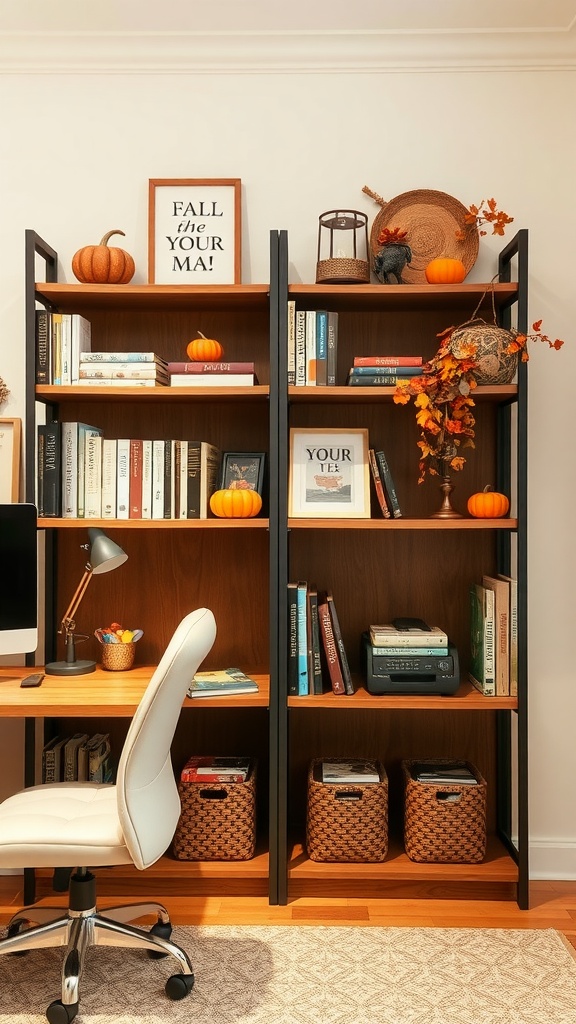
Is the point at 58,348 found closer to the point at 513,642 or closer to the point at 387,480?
the point at 387,480

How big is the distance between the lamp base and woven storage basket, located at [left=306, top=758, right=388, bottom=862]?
2.64 ft

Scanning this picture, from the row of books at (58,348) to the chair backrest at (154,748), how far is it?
1003 mm

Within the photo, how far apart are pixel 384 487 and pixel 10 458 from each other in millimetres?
1304

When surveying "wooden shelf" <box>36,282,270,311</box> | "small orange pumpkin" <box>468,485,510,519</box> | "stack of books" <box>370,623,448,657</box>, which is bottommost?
"stack of books" <box>370,623,448,657</box>

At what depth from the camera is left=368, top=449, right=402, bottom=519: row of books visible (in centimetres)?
258

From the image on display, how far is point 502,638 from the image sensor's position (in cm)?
255

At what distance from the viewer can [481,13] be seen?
265cm

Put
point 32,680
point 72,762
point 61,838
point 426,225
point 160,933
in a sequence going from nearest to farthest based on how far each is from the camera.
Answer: point 61,838, point 160,933, point 32,680, point 72,762, point 426,225

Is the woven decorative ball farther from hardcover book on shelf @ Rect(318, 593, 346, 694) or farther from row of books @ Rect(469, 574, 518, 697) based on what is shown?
hardcover book on shelf @ Rect(318, 593, 346, 694)

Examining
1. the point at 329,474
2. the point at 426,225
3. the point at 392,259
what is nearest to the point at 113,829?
the point at 329,474

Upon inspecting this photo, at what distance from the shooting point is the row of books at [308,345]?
8.32 feet

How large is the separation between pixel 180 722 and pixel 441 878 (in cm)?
100

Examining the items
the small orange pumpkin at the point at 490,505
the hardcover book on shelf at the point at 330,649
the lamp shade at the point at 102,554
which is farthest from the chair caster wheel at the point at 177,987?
the small orange pumpkin at the point at 490,505

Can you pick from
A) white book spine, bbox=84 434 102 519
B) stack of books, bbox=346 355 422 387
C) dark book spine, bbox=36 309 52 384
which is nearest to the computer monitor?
white book spine, bbox=84 434 102 519
